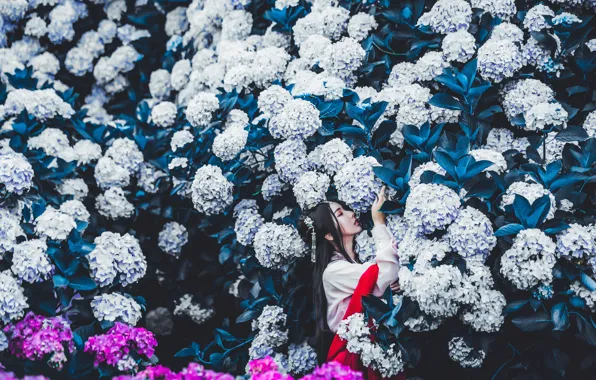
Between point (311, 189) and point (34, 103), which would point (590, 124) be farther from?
point (34, 103)

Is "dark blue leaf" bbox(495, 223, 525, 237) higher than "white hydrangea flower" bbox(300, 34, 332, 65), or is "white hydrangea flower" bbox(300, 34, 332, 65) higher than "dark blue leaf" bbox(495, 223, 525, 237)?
"white hydrangea flower" bbox(300, 34, 332, 65)

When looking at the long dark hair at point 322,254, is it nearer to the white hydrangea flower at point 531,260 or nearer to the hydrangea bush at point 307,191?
the hydrangea bush at point 307,191

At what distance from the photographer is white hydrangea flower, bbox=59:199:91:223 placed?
4434 millimetres

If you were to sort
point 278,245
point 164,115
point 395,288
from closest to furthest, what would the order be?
point 395,288 < point 278,245 < point 164,115

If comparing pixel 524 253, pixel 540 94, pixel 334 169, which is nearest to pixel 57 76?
pixel 334 169

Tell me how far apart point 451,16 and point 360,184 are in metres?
1.08

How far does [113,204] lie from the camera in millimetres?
4801

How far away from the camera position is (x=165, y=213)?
16.1 feet

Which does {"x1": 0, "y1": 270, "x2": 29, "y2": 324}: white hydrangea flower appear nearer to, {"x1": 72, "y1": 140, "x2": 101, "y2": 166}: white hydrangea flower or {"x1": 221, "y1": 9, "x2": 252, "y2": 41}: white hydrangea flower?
{"x1": 72, "y1": 140, "x2": 101, "y2": 166}: white hydrangea flower

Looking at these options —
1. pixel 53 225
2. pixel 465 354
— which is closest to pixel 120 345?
pixel 53 225

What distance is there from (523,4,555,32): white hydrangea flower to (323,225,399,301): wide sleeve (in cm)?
130

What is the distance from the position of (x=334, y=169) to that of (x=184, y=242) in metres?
1.57

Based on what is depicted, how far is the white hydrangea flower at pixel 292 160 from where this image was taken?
12.6 ft

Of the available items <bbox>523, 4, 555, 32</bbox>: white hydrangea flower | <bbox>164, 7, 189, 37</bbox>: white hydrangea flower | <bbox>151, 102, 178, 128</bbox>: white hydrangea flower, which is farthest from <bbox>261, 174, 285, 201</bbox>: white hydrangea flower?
<bbox>164, 7, 189, 37</bbox>: white hydrangea flower
